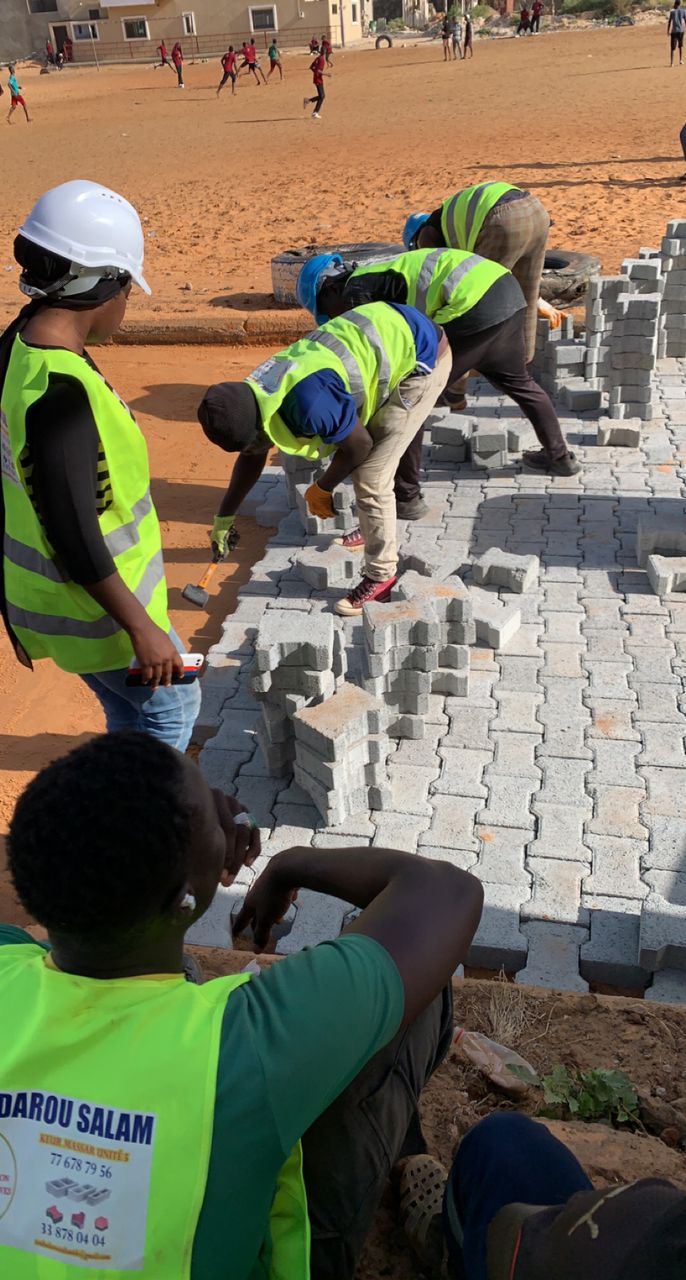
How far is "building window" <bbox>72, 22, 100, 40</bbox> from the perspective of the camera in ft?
157

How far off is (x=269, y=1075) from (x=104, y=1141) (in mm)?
249

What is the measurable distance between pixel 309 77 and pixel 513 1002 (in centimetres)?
3852

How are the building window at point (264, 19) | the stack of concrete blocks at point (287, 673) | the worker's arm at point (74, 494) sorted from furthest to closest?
the building window at point (264, 19), the stack of concrete blocks at point (287, 673), the worker's arm at point (74, 494)

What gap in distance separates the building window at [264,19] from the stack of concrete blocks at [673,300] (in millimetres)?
42651

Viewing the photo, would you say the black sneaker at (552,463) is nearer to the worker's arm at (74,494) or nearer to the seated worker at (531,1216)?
the worker's arm at (74,494)

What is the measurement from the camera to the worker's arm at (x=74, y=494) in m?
2.76

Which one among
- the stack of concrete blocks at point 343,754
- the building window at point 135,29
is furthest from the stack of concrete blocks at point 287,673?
the building window at point 135,29

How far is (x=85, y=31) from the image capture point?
47906mm

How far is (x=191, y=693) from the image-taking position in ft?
11.2

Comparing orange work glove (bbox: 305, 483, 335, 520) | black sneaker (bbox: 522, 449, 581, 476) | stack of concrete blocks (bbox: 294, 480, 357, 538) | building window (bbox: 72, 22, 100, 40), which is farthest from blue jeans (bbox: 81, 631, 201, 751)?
building window (bbox: 72, 22, 100, 40)

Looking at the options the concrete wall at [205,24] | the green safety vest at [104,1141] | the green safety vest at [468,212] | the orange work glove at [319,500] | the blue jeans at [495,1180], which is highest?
the concrete wall at [205,24]

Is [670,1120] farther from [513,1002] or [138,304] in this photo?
[138,304]

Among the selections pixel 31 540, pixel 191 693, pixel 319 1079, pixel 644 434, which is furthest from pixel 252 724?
pixel 644 434

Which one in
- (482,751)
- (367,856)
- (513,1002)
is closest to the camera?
(367,856)
